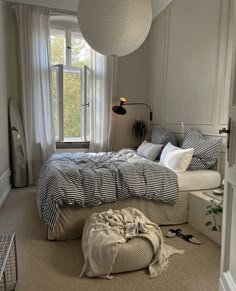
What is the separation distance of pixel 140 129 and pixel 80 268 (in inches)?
127

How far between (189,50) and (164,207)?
7.48 ft

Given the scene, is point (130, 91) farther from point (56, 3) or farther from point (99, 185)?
point (99, 185)

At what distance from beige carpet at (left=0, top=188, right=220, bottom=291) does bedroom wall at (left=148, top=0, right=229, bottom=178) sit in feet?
3.77

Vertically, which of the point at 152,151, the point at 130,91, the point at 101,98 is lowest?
the point at 152,151

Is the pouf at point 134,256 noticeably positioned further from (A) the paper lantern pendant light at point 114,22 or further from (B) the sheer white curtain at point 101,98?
(B) the sheer white curtain at point 101,98

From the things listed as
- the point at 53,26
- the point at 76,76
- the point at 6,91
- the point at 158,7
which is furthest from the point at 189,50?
the point at 6,91

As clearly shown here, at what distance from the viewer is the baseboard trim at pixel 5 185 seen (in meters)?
3.31

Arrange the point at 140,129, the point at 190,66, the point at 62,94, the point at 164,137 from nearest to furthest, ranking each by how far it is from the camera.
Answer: the point at 190,66, the point at 164,137, the point at 62,94, the point at 140,129

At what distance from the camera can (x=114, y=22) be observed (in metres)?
2.21

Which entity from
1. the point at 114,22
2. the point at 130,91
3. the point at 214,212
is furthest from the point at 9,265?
Answer: the point at 130,91

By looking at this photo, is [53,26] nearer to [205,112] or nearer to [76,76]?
[76,76]

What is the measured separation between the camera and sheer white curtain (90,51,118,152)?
4520 millimetres

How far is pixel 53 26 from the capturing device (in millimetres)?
4402

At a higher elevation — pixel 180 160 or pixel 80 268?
pixel 180 160
